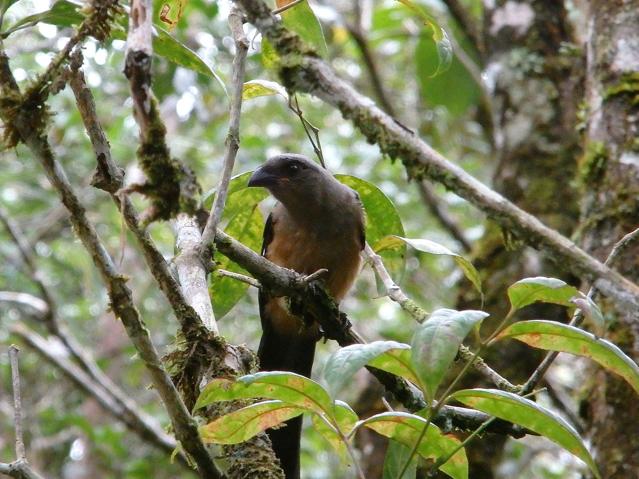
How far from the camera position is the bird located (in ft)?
13.1

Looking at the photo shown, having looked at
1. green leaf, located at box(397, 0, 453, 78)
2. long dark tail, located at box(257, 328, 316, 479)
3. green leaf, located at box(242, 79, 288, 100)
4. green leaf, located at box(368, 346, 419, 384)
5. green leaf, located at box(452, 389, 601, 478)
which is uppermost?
green leaf, located at box(397, 0, 453, 78)

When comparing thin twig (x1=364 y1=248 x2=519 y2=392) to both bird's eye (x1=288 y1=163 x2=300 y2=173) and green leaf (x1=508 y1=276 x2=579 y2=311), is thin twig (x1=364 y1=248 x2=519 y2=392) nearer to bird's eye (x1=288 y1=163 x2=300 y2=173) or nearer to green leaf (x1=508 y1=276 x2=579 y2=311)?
green leaf (x1=508 y1=276 x2=579 y2=311)

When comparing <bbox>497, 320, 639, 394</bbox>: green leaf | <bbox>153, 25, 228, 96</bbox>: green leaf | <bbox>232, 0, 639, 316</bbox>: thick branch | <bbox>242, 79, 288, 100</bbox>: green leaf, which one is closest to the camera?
<bbox>232, 0, 639, 316</bbox>: thick branch

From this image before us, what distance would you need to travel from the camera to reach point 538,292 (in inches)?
67.4

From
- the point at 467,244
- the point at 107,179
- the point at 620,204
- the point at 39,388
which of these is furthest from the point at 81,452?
the point at 107,179

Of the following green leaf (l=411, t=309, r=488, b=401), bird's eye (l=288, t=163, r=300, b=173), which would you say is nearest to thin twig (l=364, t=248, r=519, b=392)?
green leaf (l=411, t=309, r=488, b=401)

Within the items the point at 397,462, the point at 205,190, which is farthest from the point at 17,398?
the point at 205,190

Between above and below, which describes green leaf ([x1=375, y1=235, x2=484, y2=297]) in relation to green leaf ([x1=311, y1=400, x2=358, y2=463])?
above

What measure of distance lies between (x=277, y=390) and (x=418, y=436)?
1.20 ft

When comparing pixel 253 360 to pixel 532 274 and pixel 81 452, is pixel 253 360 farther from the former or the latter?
pixel 81 452

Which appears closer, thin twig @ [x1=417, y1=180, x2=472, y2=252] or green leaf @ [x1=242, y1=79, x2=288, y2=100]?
green leaf @ [x1=242, y1=79, x2=288, y2=100]

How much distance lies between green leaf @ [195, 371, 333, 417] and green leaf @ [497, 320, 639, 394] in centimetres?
40

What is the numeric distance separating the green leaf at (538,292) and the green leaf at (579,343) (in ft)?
0.16

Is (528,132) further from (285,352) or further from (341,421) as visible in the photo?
(341,421)
